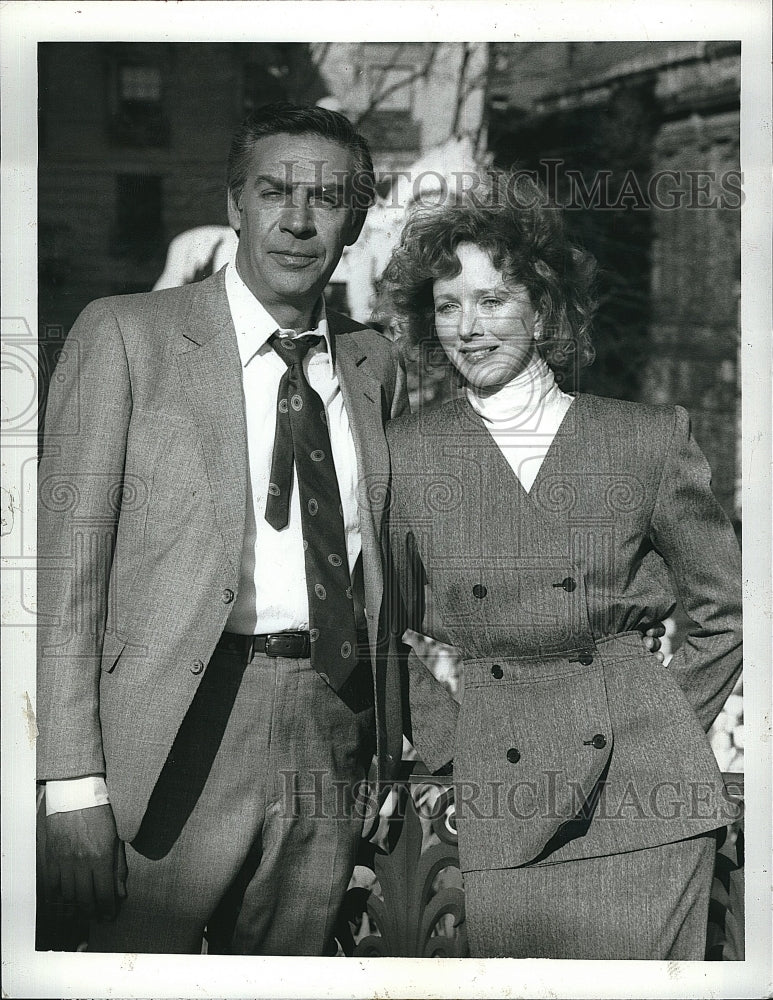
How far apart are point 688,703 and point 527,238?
55.4 inches

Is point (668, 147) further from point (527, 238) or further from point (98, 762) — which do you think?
point (98, 762)

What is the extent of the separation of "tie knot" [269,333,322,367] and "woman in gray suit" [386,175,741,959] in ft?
0.99

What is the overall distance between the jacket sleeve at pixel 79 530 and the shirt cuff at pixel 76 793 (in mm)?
28

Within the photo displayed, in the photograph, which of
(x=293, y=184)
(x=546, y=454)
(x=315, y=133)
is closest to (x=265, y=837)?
(x=546, y=454)

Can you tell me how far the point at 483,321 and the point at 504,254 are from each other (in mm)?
199

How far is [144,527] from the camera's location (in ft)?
10.3

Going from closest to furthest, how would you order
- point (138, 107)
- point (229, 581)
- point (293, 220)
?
1. point (229, 581)
2. point (293, 220)
3. point (138, 107)

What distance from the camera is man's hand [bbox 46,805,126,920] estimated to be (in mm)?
3150

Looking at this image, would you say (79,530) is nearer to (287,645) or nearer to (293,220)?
(287,645)

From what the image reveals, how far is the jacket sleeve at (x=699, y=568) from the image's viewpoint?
324cm

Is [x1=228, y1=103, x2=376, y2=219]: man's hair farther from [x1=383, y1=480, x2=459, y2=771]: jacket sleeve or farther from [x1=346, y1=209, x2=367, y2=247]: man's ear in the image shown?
[x1=383, y1=480, x2=459, y2=771]: jacket sleeve

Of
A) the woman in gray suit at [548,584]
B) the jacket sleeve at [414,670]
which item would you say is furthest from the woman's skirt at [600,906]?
the jacket sleeve at [414,670]

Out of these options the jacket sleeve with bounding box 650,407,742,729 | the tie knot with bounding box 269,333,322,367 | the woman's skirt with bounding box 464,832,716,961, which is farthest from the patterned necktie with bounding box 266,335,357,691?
the jacket sleeve with bounding box 650,407,742,729

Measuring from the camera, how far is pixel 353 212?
10.5 feet
